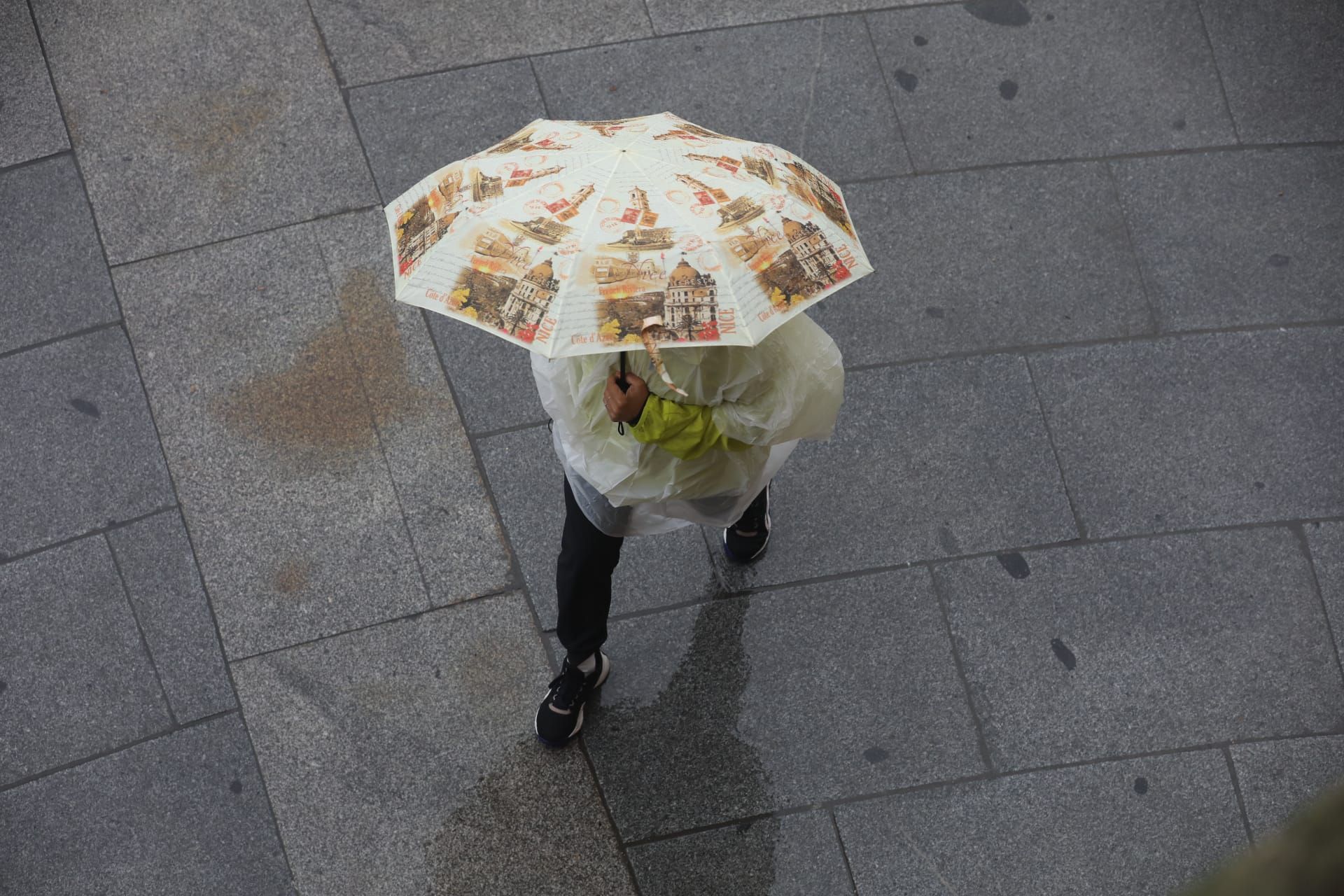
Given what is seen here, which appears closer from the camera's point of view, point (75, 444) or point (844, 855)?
point (844, 855)

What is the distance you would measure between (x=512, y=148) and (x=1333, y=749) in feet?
11.4

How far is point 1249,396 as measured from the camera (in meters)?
4.77

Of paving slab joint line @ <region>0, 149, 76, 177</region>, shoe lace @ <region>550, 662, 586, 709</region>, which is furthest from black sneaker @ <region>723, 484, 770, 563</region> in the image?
paving slab joint line @ <region>0, 149, 76, 177</region>

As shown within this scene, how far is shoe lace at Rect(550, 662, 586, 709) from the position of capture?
13.1 feet

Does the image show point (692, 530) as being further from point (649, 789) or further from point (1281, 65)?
point (1281, 65)

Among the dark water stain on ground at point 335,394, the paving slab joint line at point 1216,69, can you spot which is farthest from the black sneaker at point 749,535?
the paving slab joint line at point 1216,69

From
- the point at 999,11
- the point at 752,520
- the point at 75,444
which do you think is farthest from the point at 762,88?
the point at 75,444

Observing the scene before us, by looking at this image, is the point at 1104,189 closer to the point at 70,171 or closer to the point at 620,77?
the point at 620,77

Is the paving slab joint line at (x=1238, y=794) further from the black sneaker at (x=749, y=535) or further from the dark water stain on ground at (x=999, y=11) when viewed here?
the dark water stain on ground at (x=999, y=11)

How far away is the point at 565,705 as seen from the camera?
4023 millimetres

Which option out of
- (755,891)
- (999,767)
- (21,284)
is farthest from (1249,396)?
(21,284)

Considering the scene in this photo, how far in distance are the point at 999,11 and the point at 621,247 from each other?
3.76 m

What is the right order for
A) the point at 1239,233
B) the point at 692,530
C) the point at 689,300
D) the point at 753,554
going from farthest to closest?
the point at 1239,233 → the point at 692,530 → the point at 753,554 → the point at 689,300

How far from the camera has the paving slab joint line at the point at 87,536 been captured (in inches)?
173
